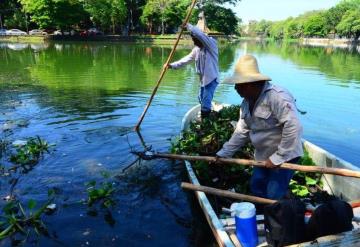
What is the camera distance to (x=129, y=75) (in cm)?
2120

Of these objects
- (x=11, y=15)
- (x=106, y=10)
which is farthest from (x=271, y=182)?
(x=11, y=15)

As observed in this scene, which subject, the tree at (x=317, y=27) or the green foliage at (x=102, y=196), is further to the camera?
the tree at (x=317, y=27)

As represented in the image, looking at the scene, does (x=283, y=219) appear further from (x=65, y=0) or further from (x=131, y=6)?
(x=131, y=6)

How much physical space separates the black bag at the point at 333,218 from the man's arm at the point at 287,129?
2.65 feet

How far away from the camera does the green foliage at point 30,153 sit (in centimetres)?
767

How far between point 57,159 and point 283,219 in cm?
564

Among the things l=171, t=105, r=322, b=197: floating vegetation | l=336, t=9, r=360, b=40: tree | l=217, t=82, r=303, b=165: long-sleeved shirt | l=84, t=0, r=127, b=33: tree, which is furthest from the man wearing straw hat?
l=336, t=9, r=360, b=40: tree

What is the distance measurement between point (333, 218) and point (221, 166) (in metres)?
3.08

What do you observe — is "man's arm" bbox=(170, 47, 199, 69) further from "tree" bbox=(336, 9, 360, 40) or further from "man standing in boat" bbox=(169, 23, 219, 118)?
"tree" bbox=(336, 9, 360, 40)

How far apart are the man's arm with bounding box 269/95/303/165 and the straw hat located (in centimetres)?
32

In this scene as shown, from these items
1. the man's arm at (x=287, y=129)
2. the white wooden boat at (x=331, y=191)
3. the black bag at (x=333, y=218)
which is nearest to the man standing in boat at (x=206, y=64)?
the white wooden boat at (x=331, y=191)

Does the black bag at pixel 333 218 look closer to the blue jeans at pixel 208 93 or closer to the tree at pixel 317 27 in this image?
the blue jeans at pixel 208 93

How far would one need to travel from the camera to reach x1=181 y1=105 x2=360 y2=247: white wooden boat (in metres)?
3.60

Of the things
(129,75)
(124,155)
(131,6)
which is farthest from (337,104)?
(131,6)
